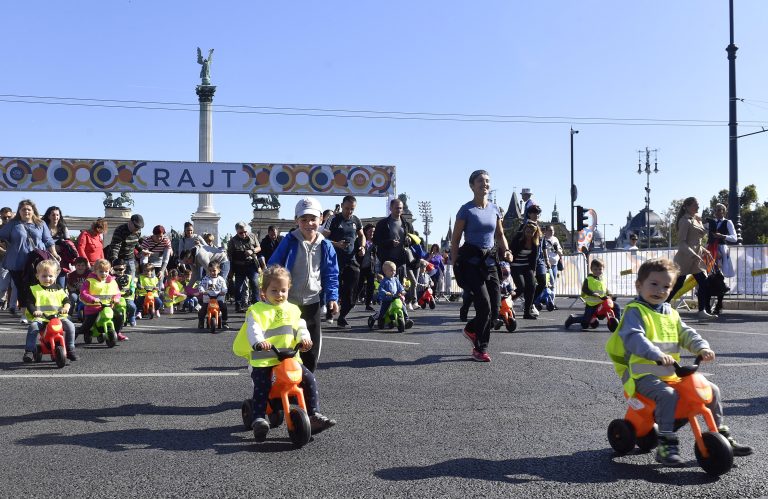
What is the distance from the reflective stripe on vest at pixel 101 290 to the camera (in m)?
9.40

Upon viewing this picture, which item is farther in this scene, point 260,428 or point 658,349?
point 260,428

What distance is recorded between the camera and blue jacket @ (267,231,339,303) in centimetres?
589

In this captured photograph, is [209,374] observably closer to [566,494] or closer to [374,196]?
[566,494]

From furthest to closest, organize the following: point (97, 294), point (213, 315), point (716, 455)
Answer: point (213, 315) → point (97, 294) → point (716, 455)

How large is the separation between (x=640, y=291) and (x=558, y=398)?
68.8 inches

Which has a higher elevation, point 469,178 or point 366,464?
point 469,178

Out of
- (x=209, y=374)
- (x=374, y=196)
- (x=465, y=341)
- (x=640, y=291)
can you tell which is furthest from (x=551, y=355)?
(x=374, y=196)

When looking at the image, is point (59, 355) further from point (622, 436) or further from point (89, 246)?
point (622, 436)

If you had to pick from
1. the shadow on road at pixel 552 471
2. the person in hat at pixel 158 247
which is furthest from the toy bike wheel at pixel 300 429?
the person in hat at pixel 158 247

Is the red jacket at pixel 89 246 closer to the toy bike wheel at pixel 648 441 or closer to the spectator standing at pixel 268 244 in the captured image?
the spectator standing at pixel 268 244

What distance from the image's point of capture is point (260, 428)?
4.49 meters

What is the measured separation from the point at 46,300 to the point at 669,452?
634cm

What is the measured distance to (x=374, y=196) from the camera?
29.2 metres

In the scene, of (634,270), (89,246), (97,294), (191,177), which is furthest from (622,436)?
(191,177)
